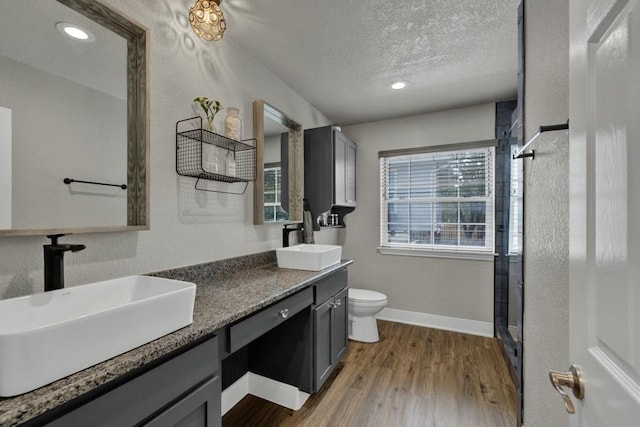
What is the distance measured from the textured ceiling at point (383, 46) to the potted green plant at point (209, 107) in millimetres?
519

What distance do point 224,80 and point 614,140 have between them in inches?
74.0

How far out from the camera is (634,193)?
0.42m

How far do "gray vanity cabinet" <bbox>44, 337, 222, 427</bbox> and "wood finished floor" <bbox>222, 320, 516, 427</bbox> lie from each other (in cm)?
97

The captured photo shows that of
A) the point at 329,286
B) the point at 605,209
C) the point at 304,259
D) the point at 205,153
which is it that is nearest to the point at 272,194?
the point at 304,259

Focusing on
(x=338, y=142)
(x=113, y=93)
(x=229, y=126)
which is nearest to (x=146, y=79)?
(x=113, y=93)

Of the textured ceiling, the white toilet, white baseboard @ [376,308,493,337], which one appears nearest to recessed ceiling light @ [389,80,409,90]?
the textured ceiling

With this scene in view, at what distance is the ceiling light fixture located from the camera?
51.3 inches

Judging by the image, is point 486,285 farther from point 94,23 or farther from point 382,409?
point 94,23

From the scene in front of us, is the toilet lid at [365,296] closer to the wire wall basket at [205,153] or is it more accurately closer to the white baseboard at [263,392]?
the white baseboard at [263,392]

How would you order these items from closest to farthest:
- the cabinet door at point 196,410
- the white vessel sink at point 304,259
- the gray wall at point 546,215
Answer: the cabinet door at point 196,410 < the gray wall at point 546,215 < the white vessel sink at point 304,259

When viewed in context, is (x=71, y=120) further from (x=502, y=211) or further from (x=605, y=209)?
(x=502, y=211)

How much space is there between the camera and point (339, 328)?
2.14 metres

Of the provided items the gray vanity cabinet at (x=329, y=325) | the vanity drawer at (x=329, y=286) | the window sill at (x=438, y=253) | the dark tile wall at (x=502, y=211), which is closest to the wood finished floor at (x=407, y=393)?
the gray vanity cabinet at (x=329, y=325)

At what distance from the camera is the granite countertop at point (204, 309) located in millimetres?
554
